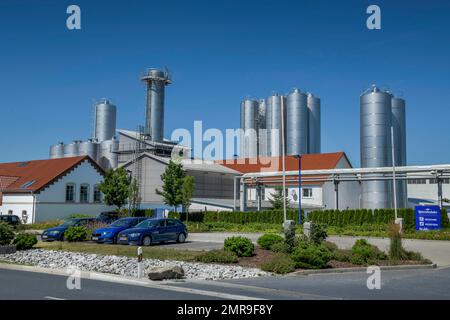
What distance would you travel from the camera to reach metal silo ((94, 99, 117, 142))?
73000mm

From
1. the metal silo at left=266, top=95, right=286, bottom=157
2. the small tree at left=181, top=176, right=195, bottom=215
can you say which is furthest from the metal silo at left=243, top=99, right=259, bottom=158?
the small tree at left=181, top=176, right=195, bottom=215

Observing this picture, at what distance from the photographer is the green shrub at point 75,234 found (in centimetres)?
2761

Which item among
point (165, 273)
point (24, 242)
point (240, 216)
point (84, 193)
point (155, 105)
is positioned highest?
point (155, 105)

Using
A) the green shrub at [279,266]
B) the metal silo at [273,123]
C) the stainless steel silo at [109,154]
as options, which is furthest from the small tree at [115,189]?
the green shrub at [279,266]

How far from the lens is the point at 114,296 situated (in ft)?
37.4

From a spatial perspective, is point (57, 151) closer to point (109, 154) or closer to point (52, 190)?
point (109, 154)

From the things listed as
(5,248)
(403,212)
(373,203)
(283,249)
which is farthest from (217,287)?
(373,203)

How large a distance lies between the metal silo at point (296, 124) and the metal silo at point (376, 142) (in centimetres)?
1236

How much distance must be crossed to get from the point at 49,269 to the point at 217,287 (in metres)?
6.75

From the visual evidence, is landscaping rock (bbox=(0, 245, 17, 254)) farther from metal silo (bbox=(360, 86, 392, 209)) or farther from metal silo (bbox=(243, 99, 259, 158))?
metal silo (bbox=(243, 99, 259, 158))

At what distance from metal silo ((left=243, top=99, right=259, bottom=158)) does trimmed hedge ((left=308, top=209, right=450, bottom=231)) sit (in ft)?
96.7

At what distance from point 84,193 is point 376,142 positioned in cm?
3126

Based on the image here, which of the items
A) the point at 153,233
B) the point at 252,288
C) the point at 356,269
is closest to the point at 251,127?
the point at 153,233

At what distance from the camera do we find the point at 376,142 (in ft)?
172
